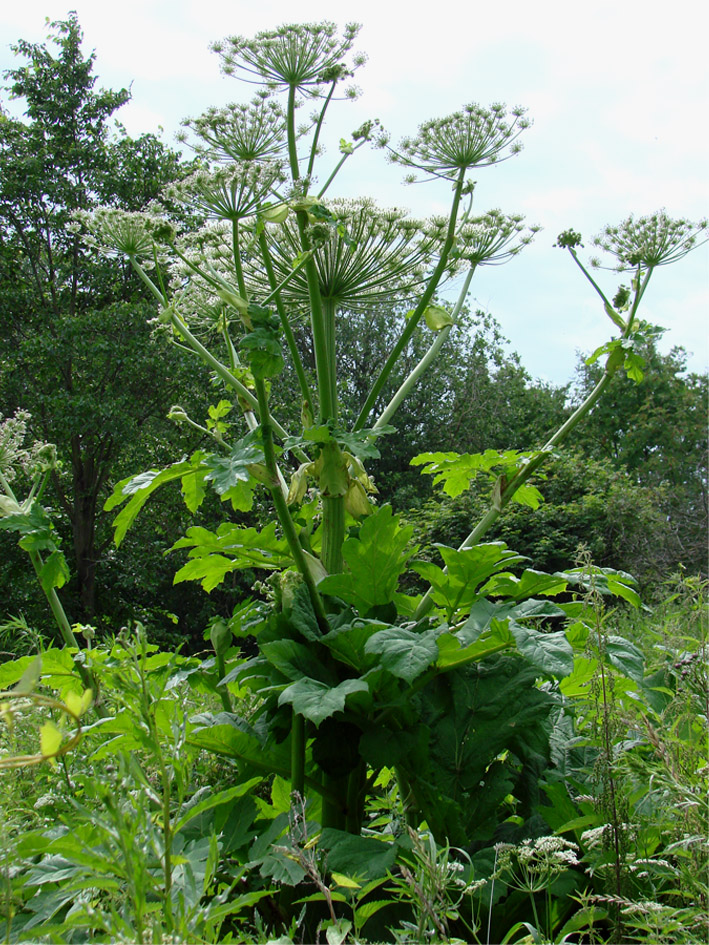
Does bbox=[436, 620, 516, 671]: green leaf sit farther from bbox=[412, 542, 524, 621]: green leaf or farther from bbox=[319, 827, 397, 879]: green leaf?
bbox=[319, 827, 397, 879]: green leaf

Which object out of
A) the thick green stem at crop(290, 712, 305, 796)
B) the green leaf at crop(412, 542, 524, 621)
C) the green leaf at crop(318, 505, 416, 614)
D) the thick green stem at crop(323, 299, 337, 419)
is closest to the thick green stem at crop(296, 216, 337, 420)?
the thick green stem at crop(323, 299, 337, 419)

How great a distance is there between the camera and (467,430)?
17.6 m

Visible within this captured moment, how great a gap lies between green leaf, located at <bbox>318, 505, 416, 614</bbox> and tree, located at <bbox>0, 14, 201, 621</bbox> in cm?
1043

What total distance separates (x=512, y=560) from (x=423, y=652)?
1.43 ft

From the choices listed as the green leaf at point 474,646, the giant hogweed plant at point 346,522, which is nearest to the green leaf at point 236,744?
the giant hogweed plant at point 346,522

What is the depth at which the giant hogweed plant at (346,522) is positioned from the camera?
1558 mm

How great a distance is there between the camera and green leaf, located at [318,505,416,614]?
169cm

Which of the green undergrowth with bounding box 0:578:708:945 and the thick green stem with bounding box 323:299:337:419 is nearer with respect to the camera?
the green undergrowth with bounding box 0:578:708:945

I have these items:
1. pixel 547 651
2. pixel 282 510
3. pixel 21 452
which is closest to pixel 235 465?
pixel 282 510

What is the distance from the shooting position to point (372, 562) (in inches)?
66.9

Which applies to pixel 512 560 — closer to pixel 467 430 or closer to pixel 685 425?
pixel 467 430

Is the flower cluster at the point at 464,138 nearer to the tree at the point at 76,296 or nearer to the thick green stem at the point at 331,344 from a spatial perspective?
the thick green stem at the point at 331,344

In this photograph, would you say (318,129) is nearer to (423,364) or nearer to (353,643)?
(423,364)

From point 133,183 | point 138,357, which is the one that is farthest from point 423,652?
point 133,183
